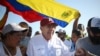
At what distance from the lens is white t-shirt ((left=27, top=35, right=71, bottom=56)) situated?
5.61m

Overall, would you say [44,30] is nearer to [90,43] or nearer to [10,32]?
[10,32]

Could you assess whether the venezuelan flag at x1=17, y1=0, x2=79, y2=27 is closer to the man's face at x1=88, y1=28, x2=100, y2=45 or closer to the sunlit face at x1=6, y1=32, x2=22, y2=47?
the sunlit face at x1=6, y1=32, x2=22, y2=47

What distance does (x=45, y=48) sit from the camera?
575cm

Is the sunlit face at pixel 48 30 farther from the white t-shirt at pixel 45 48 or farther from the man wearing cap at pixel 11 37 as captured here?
the man wearing cap at pixel 11 37

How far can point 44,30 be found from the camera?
19.0ft

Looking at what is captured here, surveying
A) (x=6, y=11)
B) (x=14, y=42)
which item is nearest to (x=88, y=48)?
(x=14, y=42)

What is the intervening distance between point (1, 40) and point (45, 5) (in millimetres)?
3469

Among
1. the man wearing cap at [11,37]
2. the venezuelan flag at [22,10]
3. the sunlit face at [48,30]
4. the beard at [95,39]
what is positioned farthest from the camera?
the venezuelan flag at [22,10]

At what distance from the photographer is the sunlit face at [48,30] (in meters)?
5.73

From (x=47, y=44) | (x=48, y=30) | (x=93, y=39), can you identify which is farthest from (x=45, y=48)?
(x=93, y=39)

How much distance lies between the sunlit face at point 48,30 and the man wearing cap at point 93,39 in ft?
6.48

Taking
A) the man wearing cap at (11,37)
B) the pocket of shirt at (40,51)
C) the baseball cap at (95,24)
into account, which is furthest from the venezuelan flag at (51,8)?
the baseball cap at (95,24)

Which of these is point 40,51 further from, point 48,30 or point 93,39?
point 93,39

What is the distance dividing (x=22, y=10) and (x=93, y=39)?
4894 mm
